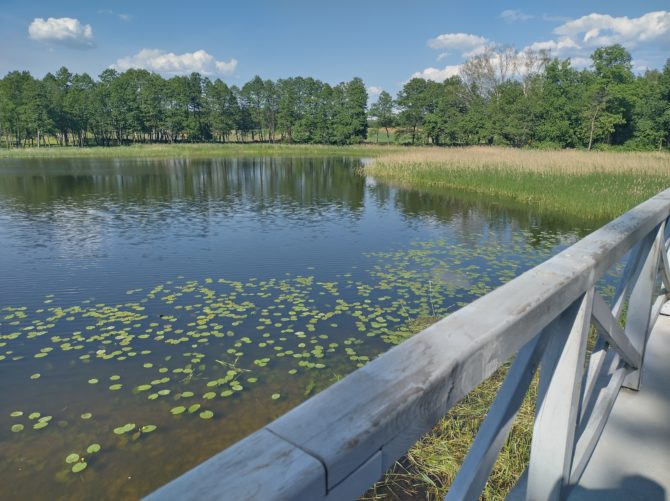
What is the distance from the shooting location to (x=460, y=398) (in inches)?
35.6

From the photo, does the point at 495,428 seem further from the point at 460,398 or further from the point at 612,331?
the point at 612,331

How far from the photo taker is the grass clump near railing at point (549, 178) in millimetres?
15578

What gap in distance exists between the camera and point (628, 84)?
50219 mm

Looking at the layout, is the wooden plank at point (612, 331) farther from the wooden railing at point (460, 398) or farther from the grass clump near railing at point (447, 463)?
the grass clump near railing at point (447, 463)

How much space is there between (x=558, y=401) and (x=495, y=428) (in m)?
0.48

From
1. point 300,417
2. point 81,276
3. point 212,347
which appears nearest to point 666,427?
point 300,417

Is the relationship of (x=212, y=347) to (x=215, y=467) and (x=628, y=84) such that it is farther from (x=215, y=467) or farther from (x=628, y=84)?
(x=628, y=84)

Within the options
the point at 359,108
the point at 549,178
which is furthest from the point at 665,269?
the point at 359,108

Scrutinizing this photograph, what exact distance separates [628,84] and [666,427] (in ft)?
198

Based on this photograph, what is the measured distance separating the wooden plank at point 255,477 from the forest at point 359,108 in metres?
49.2

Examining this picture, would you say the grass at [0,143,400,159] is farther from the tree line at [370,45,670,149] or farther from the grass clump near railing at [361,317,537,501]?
the grass clump near railing at [361,317,537,501]

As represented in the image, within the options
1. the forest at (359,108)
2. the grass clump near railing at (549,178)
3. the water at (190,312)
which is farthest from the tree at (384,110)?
the water at (190,312)

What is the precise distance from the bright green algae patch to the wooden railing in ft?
11.0

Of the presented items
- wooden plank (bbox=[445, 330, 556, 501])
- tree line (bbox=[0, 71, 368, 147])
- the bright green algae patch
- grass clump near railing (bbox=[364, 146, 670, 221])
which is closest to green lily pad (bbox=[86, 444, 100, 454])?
the bright green algae patch
